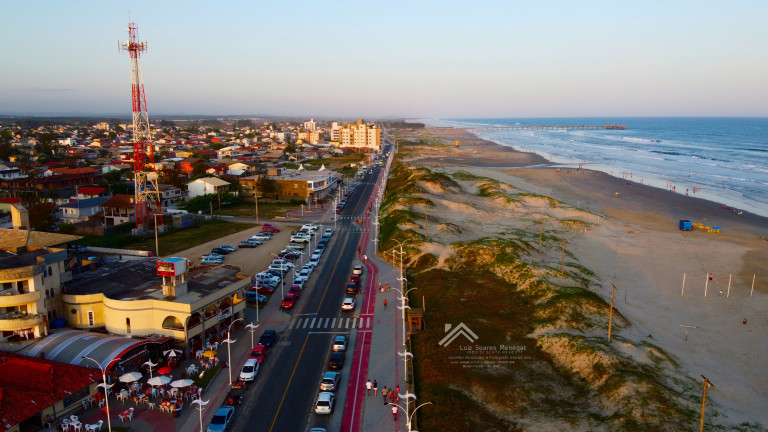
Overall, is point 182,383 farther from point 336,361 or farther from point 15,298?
point 15,298

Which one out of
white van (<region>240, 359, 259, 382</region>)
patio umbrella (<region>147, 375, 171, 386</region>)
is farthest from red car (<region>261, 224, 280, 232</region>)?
patio umbrella (<region>147, 375, 171, 386</region>)

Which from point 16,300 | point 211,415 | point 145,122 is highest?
point 145,122

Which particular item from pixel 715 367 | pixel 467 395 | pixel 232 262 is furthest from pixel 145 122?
pixel 715 367

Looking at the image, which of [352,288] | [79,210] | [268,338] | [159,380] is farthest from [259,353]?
[79,210]

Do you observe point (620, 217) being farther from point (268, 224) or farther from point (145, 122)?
point (145, 122)

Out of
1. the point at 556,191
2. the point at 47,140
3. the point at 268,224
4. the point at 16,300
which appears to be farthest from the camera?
the point at 47,140

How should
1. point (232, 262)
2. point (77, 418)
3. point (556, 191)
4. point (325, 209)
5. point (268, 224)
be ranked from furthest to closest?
point (556, 191), point (325, 209), point (268, 224), point (232, 262), point (77, 418)
